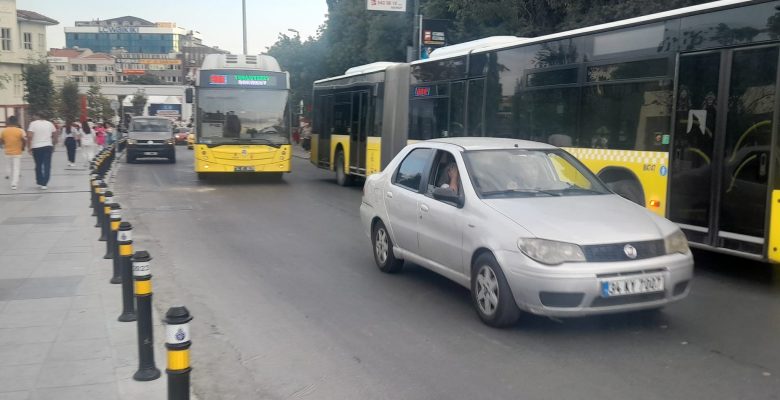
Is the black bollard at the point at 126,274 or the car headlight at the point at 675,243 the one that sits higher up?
the car headlight at the point at 675,243

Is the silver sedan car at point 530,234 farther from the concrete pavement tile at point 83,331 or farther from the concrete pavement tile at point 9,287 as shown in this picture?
the concrete pavement tile at point 9,287

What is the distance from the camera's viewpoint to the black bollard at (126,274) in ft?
20.7

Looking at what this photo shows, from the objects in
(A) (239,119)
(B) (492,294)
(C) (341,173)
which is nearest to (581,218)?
(B) (492,294)

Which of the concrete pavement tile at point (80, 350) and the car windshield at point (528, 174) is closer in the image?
the concrete pavement tile at point (80, 350)

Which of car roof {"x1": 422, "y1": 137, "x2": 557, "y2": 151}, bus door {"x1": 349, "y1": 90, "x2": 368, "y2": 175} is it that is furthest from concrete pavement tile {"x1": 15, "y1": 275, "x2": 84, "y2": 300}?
bus door {"x1": 349, "y1": 90, "x2": 368, "y2": 175}

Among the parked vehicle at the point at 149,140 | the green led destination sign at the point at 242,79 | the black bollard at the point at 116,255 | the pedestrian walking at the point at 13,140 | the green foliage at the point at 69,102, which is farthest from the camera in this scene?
the green foliage at the point at 69,102

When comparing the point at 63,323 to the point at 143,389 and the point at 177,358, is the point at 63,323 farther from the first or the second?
the point at 177,358

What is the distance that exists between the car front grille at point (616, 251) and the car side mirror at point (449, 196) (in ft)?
4.65

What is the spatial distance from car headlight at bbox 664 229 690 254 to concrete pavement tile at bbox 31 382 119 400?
4.34 m

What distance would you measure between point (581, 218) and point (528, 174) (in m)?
1.11

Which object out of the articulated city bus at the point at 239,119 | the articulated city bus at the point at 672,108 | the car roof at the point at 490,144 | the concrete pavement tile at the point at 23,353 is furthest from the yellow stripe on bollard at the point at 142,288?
the articulated city bus at the point at 239,119

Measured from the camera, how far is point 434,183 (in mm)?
7508

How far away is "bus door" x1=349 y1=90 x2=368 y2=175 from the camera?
1888 cm

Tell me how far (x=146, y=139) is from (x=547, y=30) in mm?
16883
